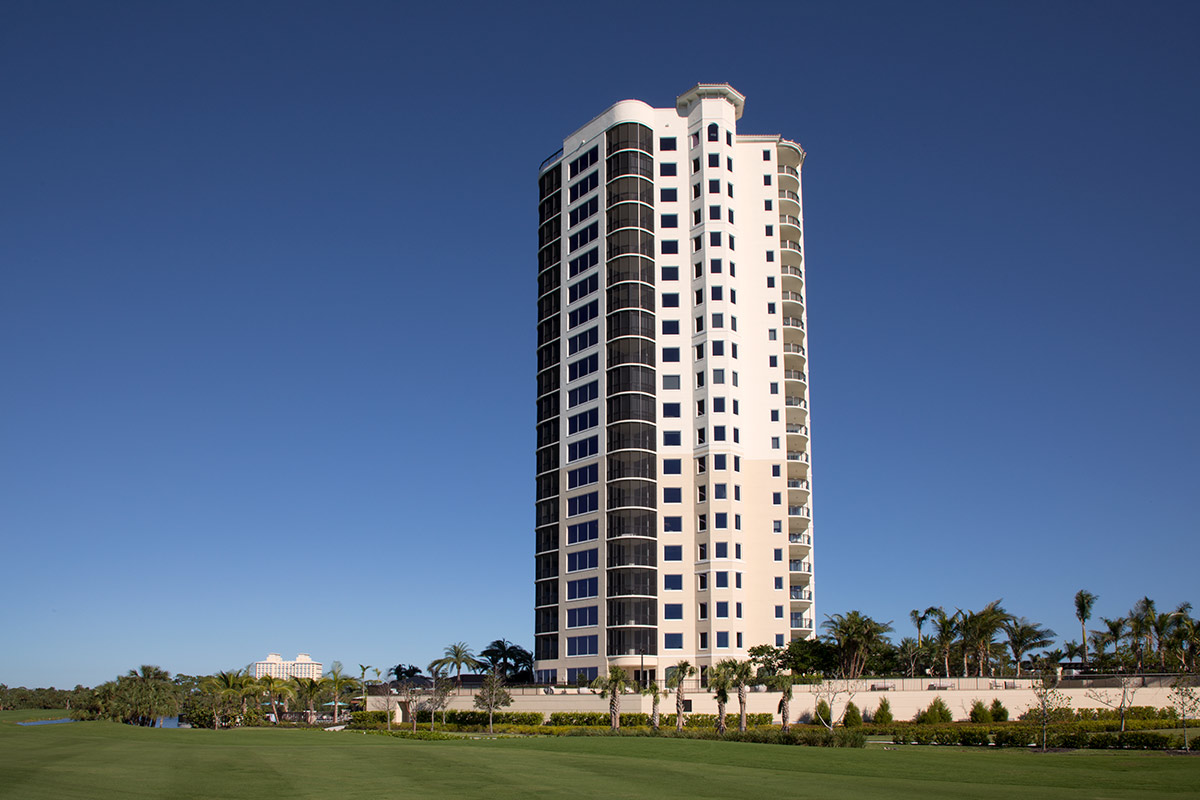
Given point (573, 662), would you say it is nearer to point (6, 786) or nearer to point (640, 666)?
point (640, 666)

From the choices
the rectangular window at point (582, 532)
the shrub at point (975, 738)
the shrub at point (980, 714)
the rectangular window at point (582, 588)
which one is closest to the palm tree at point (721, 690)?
the shrub at point (975, 738)

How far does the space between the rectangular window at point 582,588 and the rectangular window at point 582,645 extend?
165 inches

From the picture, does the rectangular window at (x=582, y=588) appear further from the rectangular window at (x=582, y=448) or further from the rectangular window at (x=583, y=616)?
the rectangular window at (x=582, y=448)

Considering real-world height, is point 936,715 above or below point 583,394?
below

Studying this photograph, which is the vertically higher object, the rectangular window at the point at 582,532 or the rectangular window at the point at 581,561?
the rectangular window at the point at 582,532

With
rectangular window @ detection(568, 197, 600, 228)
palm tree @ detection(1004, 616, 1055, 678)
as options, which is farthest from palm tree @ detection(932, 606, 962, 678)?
rectangular window @ detection(568, 197, 600, 228)

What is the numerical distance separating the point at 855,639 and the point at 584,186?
58891 mm

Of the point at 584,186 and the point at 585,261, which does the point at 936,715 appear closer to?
the point at 585,261

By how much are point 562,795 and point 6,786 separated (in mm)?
16728

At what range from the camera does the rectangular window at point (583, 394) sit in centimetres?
10912

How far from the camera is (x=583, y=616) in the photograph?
102688mm

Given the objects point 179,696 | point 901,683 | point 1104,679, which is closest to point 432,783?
point 901,683

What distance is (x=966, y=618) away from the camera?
10850 cm

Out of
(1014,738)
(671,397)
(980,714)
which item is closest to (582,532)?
(671,397)
